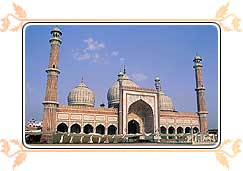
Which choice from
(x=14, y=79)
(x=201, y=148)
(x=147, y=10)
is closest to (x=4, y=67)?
(x=14, y=79)

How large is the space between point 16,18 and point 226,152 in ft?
7.50

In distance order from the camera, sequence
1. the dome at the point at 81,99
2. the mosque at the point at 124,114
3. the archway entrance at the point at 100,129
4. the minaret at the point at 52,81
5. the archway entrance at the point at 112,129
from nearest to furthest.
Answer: the minaret at the point at 52,81, the archway entrance at the point at 100,129, the archway entrance at the point at 112,129, the mosque at the point at 124,114, the dome at the point at 81,99

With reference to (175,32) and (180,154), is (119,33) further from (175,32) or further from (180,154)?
(180,154)

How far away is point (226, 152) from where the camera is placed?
10.3 feet

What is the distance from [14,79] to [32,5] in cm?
69

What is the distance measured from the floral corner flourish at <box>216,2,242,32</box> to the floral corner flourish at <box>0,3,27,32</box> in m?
1.79

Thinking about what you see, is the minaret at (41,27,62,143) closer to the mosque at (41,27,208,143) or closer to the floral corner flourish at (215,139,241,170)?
the mosque at (41,27,208,143)

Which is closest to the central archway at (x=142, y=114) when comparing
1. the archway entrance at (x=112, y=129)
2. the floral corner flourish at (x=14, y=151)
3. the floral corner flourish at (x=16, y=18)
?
the archway entrance at (x=112, y=129)

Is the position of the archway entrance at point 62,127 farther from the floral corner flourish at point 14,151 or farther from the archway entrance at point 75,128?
the floral corner flourish at point 14,151

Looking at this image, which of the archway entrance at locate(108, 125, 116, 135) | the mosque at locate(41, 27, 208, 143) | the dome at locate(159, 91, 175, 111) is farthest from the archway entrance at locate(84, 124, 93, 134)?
the dome at locate(159, 91, 175, 111)

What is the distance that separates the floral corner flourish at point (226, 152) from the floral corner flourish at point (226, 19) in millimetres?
1035

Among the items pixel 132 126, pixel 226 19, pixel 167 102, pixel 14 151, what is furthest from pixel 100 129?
pixel 226 19

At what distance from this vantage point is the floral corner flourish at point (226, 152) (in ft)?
10.2

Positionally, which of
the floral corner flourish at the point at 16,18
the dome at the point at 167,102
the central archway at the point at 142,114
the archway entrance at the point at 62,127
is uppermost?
the floral corner flourish at the point at 16,18
